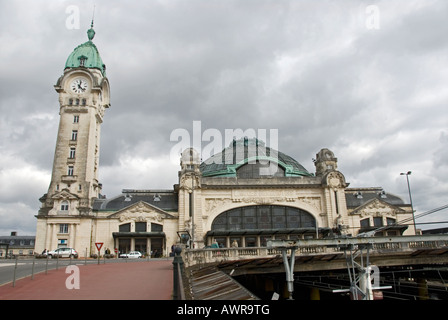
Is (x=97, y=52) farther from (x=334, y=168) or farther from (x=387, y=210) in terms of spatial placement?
(x=387, y=210)

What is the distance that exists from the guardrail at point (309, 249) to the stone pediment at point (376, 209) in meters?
21.2

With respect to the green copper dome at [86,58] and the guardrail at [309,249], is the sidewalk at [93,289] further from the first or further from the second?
the green copper dome at [86,58]

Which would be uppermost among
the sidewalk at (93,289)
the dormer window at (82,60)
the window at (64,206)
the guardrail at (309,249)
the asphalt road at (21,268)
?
the dormer window at (82,60)

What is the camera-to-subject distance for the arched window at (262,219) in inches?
2157

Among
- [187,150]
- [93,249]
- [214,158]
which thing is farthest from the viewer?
[214,158]

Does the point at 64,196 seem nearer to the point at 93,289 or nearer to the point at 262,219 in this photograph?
the point at 262,219

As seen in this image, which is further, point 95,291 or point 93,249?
point 93,249

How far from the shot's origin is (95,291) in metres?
13.3

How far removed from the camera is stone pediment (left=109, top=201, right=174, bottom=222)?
178ft

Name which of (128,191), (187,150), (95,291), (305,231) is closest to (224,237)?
(305,231)

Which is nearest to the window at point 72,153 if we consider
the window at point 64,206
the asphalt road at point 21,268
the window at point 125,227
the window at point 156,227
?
the window at point 64,206

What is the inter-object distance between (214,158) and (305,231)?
85.6ft

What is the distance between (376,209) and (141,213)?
125 ft

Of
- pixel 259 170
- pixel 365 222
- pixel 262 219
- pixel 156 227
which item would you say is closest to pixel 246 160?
pixel 259 170
